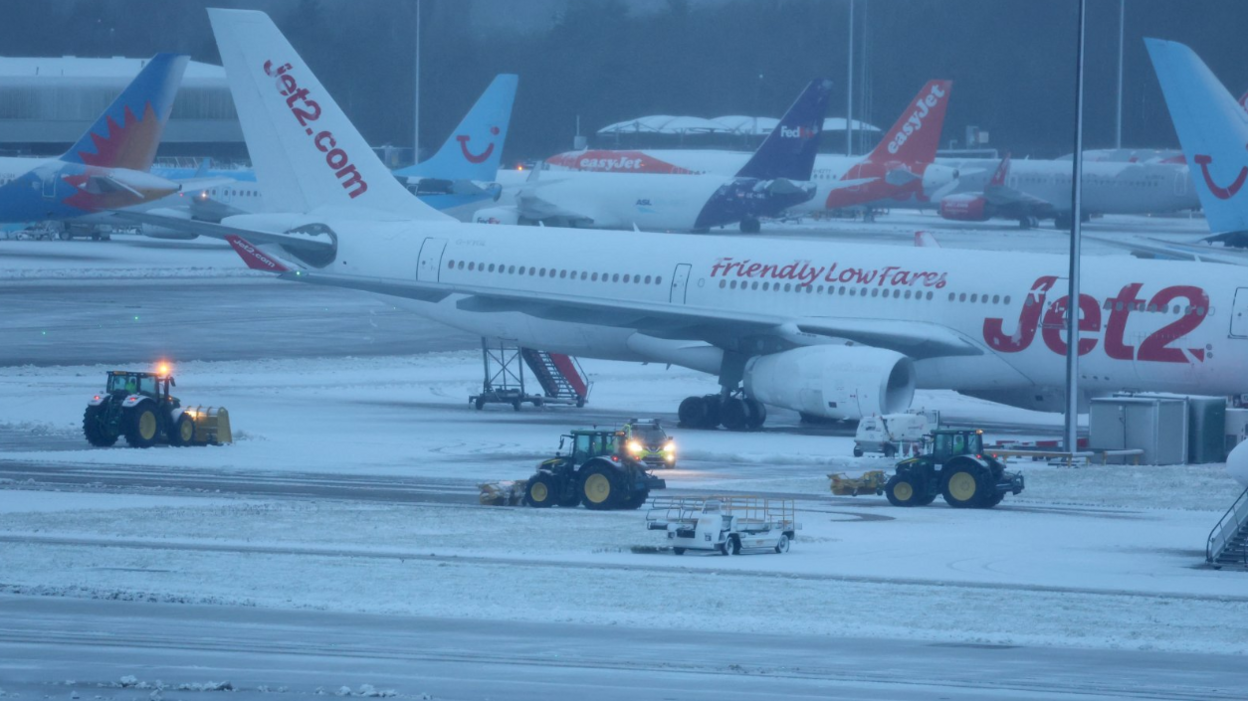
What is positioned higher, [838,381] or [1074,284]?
[1074,284]

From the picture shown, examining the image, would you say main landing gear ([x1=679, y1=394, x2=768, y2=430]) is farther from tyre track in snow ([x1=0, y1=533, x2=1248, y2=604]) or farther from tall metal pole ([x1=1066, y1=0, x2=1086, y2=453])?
tyre track in snow ([x1=0, y1=533, x2=1248, y2=604])

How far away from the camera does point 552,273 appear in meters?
39.8

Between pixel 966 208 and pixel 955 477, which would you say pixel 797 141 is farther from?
pixel 955 477

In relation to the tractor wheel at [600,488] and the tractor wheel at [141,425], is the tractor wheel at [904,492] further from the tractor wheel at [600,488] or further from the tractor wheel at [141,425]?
the tractor wheel at [141,425]

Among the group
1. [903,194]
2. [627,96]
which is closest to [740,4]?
[627,96]

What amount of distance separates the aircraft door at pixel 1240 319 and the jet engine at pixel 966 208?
255ft

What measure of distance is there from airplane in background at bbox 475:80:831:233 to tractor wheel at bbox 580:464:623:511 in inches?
2329

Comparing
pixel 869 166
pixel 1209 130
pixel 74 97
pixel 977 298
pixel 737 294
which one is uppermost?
pixel 74 97

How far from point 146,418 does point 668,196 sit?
197ft

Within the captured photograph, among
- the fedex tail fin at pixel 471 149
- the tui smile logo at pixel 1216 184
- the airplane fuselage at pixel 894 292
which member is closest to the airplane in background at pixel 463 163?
the fedex tail fin at pixel 471 149

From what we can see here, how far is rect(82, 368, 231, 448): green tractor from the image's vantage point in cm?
3238

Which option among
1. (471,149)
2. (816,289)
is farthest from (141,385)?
Result: (471,149)

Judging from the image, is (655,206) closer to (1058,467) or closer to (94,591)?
(1058,467)

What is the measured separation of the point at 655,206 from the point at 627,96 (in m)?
41.6
